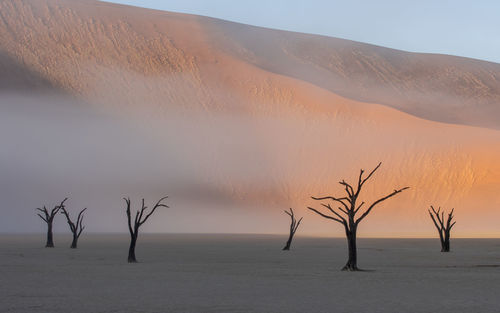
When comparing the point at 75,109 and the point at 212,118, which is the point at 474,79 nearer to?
the point at 212,118

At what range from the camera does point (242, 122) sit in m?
79.8

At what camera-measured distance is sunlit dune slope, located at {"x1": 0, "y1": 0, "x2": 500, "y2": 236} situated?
71.0 metres

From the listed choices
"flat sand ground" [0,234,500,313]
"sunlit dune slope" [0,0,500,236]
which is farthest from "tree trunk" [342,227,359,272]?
"sunlit dune slope" [0,0,500,236]

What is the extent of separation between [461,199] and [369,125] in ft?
44.9

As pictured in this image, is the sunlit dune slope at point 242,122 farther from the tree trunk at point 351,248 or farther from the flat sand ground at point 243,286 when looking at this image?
the tree trunk at point 351,248

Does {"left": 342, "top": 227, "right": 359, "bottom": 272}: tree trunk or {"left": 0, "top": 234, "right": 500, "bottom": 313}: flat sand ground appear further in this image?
{"left": 342, "top": 227, "right": 359, "bottom": 272}: tree trunk

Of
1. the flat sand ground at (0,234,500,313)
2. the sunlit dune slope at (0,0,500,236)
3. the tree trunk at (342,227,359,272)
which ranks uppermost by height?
the sunlit dune slope at (0,0,500,236)

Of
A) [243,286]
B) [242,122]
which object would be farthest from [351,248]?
[242,122]

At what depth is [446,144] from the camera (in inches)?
2906

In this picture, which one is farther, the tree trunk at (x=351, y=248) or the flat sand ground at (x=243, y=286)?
the tree trunk at (x=351, y=248)

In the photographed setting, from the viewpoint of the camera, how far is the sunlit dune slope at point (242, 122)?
71000 mm

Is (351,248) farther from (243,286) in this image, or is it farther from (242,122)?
(242,122)

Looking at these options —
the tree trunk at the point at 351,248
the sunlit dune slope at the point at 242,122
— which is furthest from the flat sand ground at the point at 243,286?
the sunlit dune slope at the point at 242,122

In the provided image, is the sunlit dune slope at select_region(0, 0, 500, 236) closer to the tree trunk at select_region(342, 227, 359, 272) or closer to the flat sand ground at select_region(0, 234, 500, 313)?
the flat sand ground at select_region(0, 234, 500, 313)
